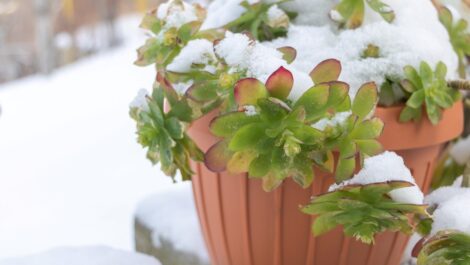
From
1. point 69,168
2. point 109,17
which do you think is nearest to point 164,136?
point 69,168

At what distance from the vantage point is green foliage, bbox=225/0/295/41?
19.6 inches

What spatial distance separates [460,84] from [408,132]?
73 millimetres

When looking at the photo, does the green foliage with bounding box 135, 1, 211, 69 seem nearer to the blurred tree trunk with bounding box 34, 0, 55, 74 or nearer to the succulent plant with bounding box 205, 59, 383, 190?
the succulent plant with bounding box 205, 59, 383, 190

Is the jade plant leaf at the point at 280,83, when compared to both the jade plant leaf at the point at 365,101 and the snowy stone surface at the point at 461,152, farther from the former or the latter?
the snowy stone surface at the point at 461,152

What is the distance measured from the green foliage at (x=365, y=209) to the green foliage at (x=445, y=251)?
0.06 feet

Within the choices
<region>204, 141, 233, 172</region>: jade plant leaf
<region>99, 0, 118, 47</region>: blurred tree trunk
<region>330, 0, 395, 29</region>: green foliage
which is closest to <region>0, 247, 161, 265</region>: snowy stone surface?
<region>204, 141, 233, 172</region>: jade plant leaf

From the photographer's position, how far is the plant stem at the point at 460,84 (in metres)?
0.48

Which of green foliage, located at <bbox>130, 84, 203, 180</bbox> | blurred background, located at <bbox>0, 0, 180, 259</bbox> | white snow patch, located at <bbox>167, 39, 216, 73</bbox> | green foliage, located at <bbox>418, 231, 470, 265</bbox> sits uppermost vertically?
white snow patch, located at <bbox>167, 39, 216, 73</bbox>

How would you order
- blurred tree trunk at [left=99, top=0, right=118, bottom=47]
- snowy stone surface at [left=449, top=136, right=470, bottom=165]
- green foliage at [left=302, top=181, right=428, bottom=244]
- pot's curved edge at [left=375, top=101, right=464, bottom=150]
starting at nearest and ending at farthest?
green foliage at [left=302, top=181, right=428, bottom=244] < pot's curved edge at [left=375, top=101, right=464, bottom=150] < snowy stone surface at [left=449, top=136, right=470, bottom=165] < blurred tree trunk at [left=99, top=0, right=118, bottom=47]

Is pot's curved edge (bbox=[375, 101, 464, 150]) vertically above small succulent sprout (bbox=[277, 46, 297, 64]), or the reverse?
small succulent sprout (bbox=[277, 46, 297, 64])

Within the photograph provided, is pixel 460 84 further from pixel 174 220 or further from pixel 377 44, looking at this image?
pixel 174 220

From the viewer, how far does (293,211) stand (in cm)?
48

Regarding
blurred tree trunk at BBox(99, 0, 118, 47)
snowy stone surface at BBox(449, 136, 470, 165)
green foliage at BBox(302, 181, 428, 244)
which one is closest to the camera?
green foliage at BBox(302, 181, 428, 244)

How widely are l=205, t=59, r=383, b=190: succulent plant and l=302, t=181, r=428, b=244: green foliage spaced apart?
3 centimetres
